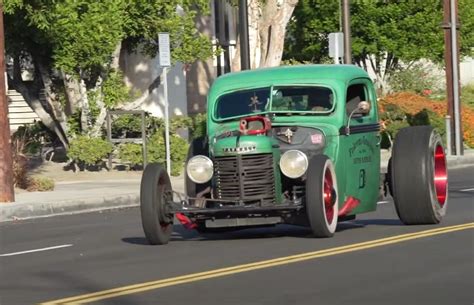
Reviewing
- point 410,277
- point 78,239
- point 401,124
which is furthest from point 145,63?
point 410,277

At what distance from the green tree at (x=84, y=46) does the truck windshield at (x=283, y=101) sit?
374 inches

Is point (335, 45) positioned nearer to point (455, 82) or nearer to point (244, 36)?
point (244, 36)

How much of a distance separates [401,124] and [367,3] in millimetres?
6789

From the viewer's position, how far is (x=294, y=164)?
47.2 feet

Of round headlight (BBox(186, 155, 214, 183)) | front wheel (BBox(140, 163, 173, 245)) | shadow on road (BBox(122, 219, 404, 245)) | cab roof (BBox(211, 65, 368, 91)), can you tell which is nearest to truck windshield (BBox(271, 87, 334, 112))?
cab roof (BBox(211, 65, 368, 91))

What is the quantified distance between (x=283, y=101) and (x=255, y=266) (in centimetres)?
337

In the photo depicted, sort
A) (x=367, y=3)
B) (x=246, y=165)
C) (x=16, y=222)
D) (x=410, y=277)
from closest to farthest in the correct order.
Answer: (x=410, y=277) < (x=246, y=165) < (x=16, y=222) < (x=367, y=3)

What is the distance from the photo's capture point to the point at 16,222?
815 inches

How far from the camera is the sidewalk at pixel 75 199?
2166 centimetres

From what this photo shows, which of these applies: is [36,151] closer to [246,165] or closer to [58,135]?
[58,135]

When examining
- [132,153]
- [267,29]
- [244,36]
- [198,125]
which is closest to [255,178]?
[244,36]

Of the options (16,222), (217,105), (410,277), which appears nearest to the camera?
(410,277)

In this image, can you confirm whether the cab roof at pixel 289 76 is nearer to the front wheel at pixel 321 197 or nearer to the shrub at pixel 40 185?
the front wheel at pixel 321 197

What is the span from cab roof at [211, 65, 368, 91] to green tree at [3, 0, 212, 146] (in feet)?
30.0
